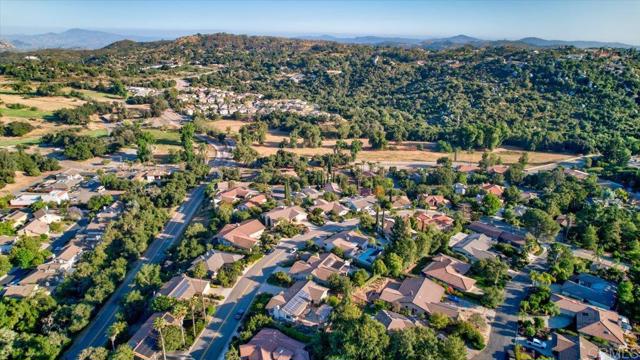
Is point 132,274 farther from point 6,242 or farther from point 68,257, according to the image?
point 6,242

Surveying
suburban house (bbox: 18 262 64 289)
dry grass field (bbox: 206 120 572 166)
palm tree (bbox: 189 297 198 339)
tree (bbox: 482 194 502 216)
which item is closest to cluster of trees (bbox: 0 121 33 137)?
dry grass field (bbox: 206 120 572 166)

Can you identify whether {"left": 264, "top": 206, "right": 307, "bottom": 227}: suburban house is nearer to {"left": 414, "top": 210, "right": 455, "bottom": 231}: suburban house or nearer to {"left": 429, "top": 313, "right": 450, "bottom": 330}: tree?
{"left": 414, "top": 210, "right": 455, "bottom": 231}: suburban house

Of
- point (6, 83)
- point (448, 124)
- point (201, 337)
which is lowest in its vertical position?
point (201, 337)

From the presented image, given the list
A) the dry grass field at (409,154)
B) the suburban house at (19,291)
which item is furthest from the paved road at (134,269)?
the dry grass field at (409,154)

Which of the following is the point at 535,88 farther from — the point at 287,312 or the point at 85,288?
the point at 85,288

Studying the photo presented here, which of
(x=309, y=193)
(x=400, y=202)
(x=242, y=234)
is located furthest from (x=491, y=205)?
(x=242, y=234)

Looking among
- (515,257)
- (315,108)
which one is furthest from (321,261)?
(315,108)
